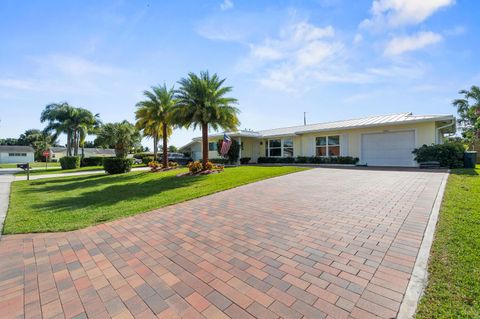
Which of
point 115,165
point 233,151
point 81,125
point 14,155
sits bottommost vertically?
point 115,165

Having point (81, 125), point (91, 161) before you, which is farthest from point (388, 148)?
point (81, 125)

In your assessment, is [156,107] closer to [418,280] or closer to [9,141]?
[418,280]

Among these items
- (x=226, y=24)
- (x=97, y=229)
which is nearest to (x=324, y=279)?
(x=97, y=229)

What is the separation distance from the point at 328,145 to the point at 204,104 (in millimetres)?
11308

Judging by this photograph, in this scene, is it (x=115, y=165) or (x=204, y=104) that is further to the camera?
(x=115, y=165)

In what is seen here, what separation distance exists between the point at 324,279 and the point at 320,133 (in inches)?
725

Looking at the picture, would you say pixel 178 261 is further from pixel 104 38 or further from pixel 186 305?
pixel 104 38

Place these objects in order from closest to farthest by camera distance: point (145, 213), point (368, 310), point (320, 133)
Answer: point (368, 310), point (145, 213), point (320, 133)

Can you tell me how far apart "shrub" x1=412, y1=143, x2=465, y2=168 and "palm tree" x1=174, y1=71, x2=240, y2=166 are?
11275 millimetres

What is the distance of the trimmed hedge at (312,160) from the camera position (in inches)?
693

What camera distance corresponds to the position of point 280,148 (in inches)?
904

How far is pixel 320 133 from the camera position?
1980cm

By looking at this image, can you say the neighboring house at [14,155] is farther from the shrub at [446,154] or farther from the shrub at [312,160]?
the shrub at [446,154]

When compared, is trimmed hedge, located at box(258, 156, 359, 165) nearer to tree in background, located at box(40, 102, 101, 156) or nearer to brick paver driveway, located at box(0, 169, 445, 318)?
brick paver driveway, located at box(0, 169, 445, 318)
